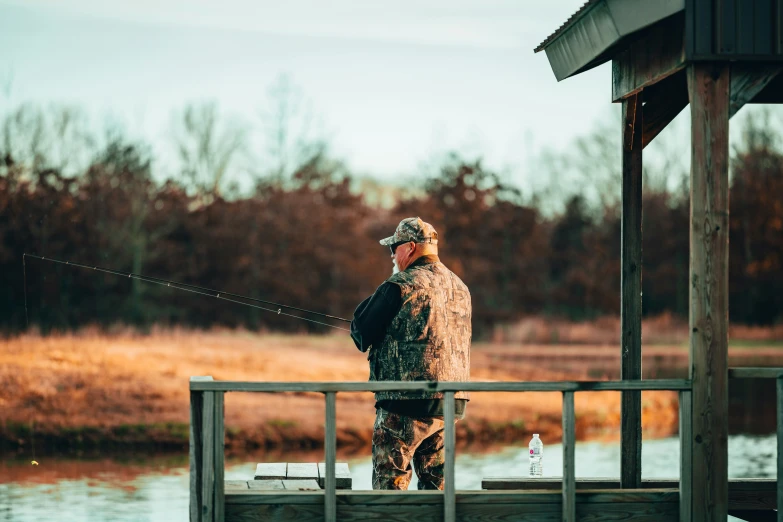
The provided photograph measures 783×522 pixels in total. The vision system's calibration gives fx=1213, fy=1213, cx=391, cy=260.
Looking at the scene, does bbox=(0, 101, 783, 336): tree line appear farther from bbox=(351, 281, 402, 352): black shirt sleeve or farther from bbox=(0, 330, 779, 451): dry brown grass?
bbox=(351, 281, 402, 352): black shirt sleeve

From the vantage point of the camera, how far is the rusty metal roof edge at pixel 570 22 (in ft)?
23.3

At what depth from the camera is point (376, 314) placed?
6559mm

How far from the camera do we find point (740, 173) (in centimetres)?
4369

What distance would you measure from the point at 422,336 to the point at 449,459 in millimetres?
743

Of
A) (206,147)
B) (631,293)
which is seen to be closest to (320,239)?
(206,147)

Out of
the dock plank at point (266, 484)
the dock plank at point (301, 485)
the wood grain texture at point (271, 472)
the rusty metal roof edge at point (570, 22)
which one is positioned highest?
the rusty metal roof edge at point (570, 22)

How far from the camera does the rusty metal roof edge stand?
23.3ft

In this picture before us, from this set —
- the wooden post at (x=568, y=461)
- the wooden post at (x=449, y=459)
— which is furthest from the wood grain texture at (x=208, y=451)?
the wooden post at (x=568, y=461)

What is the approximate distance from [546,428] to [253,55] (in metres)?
34.9

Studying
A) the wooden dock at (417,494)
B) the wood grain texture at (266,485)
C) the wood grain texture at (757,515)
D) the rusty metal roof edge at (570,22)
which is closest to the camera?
the wooden dock at (417,494)

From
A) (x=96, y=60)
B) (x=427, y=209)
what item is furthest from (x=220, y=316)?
(x=96, y=60)

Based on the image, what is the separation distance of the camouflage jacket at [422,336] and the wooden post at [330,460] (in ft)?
1.86

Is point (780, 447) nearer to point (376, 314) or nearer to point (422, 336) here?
point (422, 336)

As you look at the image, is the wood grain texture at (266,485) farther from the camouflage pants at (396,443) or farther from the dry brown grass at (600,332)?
the dry brown grass at (600,332)
